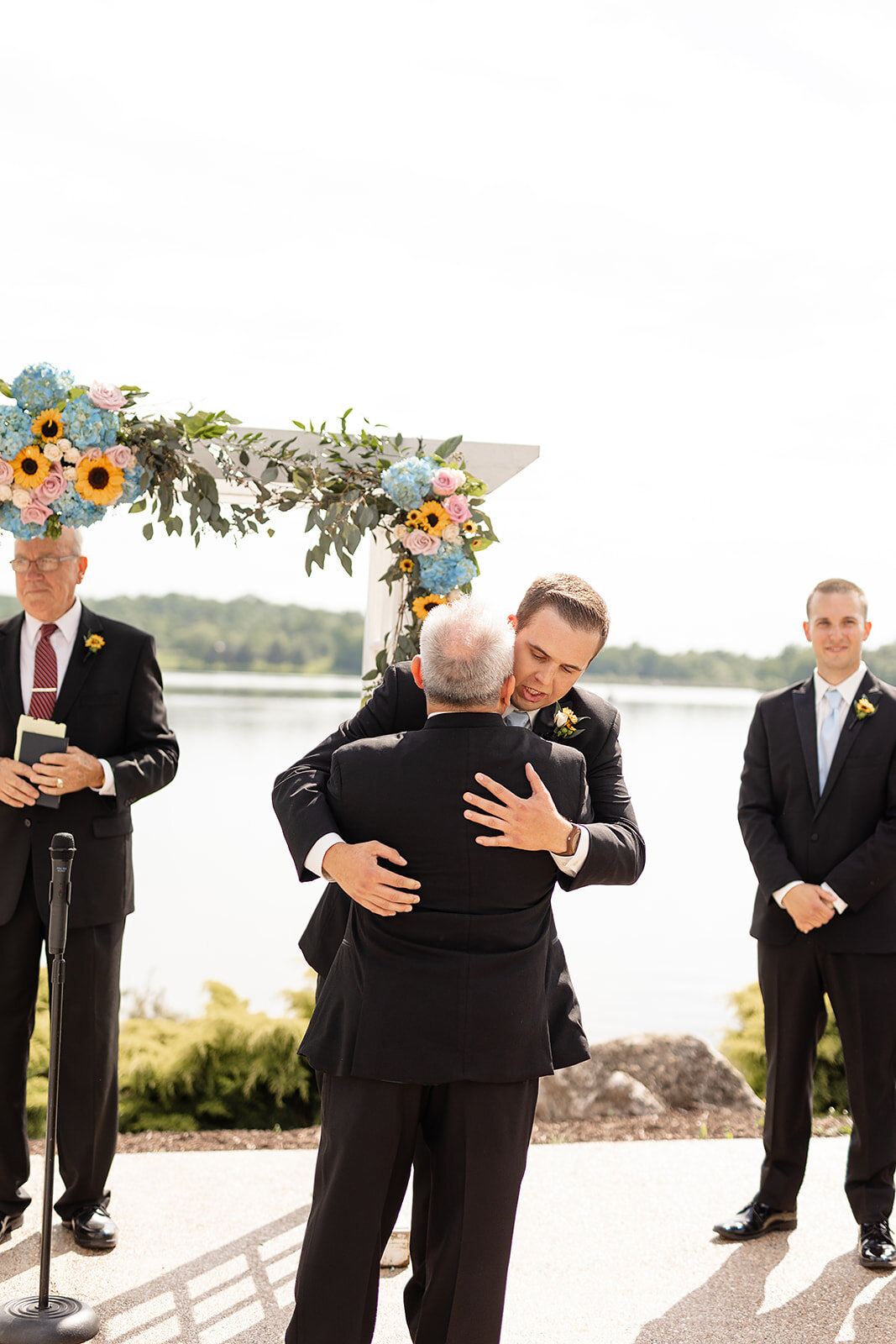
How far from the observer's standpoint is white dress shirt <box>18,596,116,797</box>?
12.1ft

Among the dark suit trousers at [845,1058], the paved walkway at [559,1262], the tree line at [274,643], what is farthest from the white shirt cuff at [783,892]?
the paved walkway at [559,1262]

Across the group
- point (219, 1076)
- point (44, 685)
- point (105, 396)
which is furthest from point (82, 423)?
point (219, 1076)

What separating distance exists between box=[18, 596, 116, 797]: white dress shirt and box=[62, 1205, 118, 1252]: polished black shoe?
1499mm

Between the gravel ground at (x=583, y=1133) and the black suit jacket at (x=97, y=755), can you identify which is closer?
the black suit jacket at (x=97, y=755)

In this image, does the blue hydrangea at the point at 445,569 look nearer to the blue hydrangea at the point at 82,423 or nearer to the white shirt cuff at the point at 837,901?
the blue hydrangea at the point at 82,423

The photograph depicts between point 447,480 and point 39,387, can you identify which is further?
point 447,480

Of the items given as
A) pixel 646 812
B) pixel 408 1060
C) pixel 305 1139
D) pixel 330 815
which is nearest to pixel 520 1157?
pixel 408 1060

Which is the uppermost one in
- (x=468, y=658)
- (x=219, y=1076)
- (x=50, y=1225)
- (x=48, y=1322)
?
(x=468, y=658)

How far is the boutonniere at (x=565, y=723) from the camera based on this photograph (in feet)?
8.95

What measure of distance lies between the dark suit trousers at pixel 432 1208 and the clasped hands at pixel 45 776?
1.49 metres

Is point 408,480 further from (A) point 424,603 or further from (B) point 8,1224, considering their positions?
(B) point 8,1224

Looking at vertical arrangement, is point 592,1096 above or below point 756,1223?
below

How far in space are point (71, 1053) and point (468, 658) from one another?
2.14 meters

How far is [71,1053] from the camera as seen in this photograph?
362 centimetres
